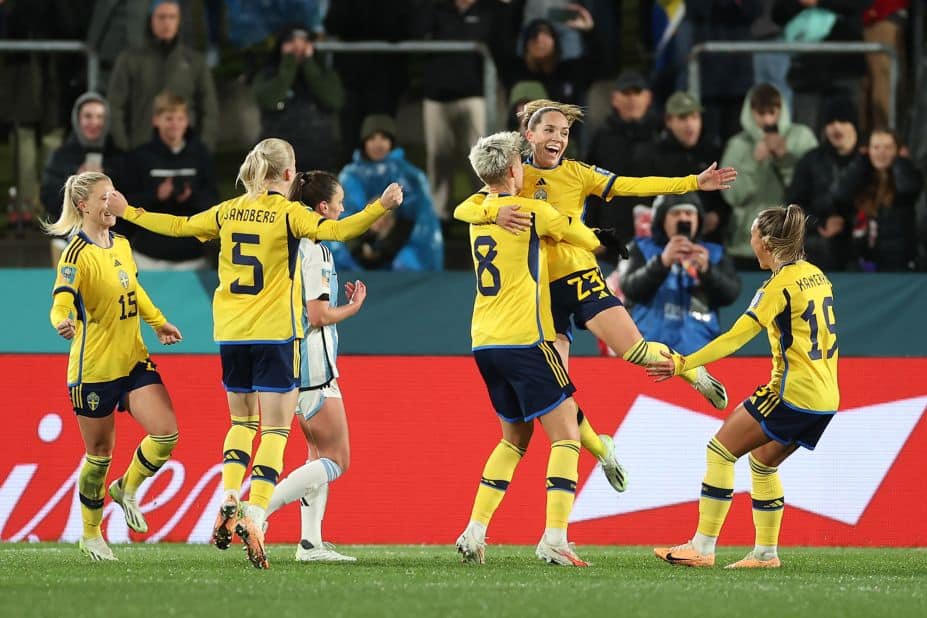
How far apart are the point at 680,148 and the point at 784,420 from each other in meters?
4.95

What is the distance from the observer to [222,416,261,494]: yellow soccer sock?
8.12 m

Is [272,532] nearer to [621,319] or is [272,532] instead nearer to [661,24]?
[621,319]

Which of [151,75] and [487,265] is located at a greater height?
[151,75]

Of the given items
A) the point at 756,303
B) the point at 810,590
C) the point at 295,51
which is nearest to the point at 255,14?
the point at 295,51

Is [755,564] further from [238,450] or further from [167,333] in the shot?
[167,333]

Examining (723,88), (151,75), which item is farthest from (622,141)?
(151,75)

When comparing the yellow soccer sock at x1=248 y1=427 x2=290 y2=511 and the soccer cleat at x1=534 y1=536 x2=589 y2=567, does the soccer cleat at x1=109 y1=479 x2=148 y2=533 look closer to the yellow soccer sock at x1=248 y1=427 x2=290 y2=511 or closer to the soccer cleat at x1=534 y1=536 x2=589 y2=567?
the yellow soccer sock at x1=248 y1=427 x2=290 y2=511

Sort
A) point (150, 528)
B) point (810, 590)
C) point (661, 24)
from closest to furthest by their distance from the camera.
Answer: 1. point (810, 590)
2. point (150, 528)
3. point (661, 24)

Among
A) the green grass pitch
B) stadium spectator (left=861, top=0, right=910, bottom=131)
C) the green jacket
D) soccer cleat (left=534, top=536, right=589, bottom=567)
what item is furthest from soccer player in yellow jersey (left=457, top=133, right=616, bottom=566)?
stadium spectator (left=861, top=0, right=910, bottom=131)

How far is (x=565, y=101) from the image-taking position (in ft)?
44.3

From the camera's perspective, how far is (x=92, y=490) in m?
8.91

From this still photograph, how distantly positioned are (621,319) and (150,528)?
389cm

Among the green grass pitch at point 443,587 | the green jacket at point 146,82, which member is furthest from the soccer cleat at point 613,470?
the green jacket at point 146,82

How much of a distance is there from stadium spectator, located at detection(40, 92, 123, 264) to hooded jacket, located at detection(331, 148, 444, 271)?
1977 millimetres
